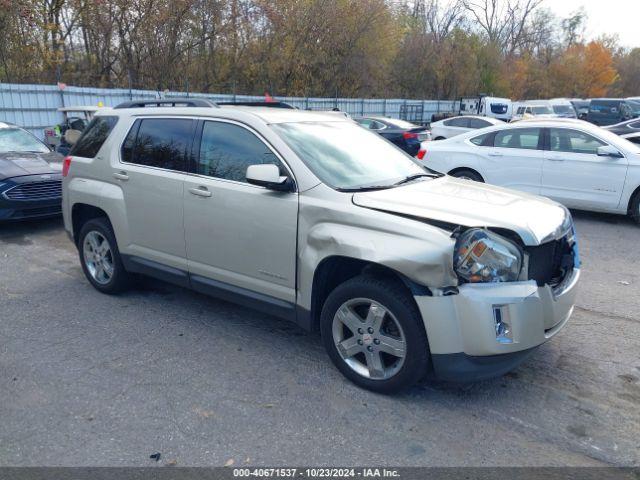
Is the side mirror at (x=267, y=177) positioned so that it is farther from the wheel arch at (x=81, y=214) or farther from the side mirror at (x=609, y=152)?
the side mirror at (x=609, y=152)

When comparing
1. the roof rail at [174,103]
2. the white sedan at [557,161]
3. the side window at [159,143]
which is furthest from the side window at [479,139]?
the side window at [159,143]

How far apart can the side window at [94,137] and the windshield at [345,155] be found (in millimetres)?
2088

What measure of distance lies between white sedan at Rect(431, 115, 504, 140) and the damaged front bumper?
16.7 metres

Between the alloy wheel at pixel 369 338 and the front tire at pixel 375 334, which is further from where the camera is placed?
the alloy wheel at pixel 369 338

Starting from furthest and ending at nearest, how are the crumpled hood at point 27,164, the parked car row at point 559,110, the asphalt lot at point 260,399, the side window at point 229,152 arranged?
1. the parked car row at point 559,110
2. the crumpled hood at point 27,164
3. the side window at point 229,152
4. the asphalt lot at point 260,399

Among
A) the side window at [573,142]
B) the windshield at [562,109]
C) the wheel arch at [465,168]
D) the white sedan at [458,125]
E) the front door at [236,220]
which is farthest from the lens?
the windshield at [562,109]

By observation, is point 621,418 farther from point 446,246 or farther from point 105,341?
point 105,341

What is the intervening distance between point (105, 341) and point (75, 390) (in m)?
0.78

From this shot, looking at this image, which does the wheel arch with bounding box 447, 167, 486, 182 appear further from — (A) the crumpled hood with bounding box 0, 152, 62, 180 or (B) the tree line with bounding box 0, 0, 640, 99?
(B) the tree line with bounding box 0, 0, 640, 99

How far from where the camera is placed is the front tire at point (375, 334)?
10.9 feet

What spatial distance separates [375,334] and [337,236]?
0.67m

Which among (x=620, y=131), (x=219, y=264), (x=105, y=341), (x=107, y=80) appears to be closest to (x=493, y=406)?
(x=219, y=264)

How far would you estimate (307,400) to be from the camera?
351cm

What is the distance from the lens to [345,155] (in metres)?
4.26
